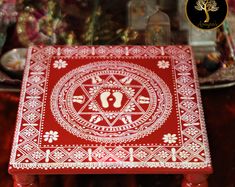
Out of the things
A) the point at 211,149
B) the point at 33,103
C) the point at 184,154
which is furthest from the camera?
the point at 211,149

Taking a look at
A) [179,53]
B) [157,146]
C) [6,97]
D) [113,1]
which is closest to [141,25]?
[113,1]

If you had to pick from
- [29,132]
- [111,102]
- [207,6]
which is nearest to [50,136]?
[29,132]

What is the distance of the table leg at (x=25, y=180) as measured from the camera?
3.78 feet

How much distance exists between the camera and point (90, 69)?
129 centimetres

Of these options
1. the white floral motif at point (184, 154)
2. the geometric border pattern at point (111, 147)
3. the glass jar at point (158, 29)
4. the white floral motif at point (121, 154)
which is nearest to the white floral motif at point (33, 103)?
the geometric border pattern at point (111, 147)

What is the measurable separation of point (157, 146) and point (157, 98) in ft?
0.42

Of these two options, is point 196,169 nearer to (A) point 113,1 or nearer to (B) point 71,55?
(B) point 71,55

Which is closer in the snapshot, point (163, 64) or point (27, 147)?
point (27, 147)

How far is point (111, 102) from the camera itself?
1219 millimetres

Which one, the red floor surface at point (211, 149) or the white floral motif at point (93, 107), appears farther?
the red floor surface at point (211, 149)

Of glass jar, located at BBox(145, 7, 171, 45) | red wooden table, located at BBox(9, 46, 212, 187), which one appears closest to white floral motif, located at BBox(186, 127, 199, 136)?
red wooden table, located at BBox(9, 46, 212, 187)

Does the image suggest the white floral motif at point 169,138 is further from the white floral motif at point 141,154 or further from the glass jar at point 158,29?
the glass jar at point 158,29

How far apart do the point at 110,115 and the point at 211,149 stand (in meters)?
0.36

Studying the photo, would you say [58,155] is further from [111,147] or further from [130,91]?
[130,91]
